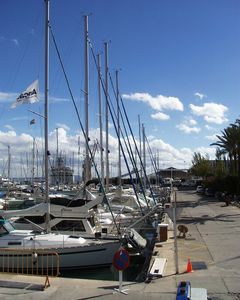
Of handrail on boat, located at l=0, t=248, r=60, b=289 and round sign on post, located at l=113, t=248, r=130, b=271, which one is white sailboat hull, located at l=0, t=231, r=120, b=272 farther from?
round sign on post, located at l=113, t=248, r=130, b=271

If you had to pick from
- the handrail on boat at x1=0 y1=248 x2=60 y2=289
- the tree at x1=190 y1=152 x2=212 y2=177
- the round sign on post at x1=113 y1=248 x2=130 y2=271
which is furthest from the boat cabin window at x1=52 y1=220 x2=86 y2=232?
the tree at x1=190 y1=152 x2=212 y2=177

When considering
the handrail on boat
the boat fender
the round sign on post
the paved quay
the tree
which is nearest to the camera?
the paved quay

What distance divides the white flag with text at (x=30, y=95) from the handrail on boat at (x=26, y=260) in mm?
6452

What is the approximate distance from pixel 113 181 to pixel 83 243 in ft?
233

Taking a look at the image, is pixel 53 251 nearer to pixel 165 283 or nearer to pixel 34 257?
pixel 34 257

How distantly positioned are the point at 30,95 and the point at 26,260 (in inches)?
280

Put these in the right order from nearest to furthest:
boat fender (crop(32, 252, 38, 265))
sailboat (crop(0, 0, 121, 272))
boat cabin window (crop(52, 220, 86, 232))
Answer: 1. boat fender (crop(32, 252, 38, 265))
2. sailboat (crop(0, 0, 121, 272))
3. boat cabin window (crop(52, 220, 86, 232))

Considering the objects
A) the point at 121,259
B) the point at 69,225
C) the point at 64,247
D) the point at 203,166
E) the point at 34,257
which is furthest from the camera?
the point at 203,166

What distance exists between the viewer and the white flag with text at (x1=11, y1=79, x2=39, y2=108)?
1945cm

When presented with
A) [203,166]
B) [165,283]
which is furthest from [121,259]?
[203,166]

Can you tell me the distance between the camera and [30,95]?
64.0ft

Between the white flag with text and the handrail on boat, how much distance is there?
645cm

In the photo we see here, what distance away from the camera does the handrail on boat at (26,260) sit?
16.8 m

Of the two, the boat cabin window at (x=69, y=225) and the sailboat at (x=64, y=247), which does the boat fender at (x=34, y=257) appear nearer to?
the sailboat at (x=64, y=247)
